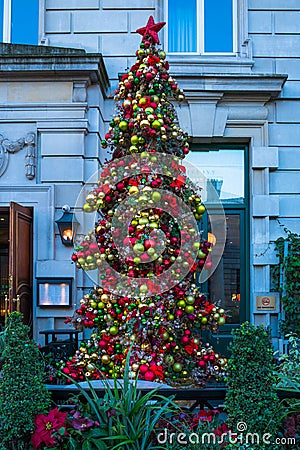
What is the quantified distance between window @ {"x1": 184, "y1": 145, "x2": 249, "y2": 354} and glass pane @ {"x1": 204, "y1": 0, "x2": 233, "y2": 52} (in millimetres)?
1925

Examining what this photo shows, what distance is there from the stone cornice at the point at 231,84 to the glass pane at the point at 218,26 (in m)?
0.91

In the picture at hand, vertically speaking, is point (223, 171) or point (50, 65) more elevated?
point (50, 65)

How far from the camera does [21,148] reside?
9.12 m

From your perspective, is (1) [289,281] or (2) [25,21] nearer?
(1) [289,281]

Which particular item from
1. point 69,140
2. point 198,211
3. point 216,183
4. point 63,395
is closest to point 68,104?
point 69,140

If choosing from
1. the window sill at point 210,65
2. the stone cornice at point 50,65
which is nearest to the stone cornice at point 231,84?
the window sill at point 210,65

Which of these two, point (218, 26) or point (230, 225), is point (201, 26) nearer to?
point (218, 26)

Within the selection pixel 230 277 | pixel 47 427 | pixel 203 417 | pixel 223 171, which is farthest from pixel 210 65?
pixel 47 427

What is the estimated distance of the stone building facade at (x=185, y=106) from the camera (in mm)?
9094

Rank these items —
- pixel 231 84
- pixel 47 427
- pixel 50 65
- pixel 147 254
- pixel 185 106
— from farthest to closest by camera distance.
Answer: pixel 185 106 < pixel 231 84 < pixel 50 65 < pixel 147 254 < pixel 47 427

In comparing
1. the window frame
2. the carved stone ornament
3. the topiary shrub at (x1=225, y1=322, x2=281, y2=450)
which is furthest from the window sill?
the topiary shrub at (x1=225, y1=322, x2=281, y2=450)

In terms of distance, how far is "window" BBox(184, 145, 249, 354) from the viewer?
32.6 feet

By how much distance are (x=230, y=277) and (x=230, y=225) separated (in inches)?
37.7

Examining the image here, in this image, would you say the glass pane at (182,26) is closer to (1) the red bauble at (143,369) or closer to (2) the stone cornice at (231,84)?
(2) the stone cornice at (231,84)
